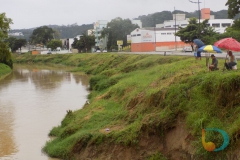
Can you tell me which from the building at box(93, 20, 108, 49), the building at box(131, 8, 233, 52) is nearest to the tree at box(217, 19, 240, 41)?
the building at box(131, 8, 233, 52)

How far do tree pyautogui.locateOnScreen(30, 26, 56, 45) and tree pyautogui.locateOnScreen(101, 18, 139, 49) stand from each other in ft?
126

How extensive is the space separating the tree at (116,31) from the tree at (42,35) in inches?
1508

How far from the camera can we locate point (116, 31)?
83125 mm

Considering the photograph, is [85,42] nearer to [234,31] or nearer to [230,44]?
[234,31]

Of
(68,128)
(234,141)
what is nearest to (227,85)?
(234,141)

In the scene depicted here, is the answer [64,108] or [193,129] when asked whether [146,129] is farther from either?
[64,108]

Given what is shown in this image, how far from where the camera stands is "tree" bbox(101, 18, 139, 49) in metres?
82.7

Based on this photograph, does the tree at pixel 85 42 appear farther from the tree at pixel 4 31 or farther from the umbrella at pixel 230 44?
the umbrella at pixel 230 44

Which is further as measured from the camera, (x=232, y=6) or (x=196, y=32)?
(x=196, y=32)

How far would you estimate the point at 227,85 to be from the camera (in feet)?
32.9

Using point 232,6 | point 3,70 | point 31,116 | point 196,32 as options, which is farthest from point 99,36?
point 31,116

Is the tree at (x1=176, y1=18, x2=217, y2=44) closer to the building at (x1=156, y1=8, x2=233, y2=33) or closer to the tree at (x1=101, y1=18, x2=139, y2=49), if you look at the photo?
the building at (x1=156, y1=8, x2=233, y2=33)

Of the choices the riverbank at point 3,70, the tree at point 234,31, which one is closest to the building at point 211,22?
the tree at point 234,31

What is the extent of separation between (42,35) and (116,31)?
41.1 m
